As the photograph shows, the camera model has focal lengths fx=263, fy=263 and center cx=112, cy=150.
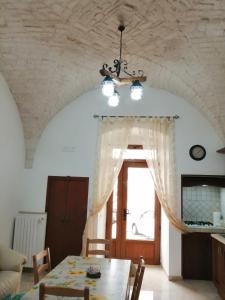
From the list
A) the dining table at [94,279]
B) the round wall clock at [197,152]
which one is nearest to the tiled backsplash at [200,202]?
the round wall clock at [197,152]

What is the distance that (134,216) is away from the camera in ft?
18.8

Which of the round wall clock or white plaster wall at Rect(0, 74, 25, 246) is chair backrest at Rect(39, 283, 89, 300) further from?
the round wall clock

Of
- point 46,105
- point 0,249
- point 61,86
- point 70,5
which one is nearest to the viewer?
point 70,5

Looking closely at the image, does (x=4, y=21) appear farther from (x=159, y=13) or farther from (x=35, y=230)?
(x=35, y=230)

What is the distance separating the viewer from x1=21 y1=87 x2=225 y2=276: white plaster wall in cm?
495

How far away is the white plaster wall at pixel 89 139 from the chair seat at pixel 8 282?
1.81 metres

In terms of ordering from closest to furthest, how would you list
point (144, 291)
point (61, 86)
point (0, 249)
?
point (0, 249) → point (144, 291) → point (61, 86)

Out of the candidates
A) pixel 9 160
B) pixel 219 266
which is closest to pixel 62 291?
pixel 219 266

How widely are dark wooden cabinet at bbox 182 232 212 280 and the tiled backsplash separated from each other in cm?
42

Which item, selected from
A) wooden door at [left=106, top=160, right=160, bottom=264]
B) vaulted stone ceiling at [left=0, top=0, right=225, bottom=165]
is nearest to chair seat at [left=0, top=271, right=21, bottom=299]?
vaulted stone ceiling at [left=0, top=0, right=225, bottom=165]

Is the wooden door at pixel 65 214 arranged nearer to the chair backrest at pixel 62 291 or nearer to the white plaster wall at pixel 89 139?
the white plaster wall at pixel 89 139

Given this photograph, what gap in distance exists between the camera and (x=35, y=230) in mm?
4793

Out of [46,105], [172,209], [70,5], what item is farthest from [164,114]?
[70,5]

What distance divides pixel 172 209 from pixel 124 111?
2.07m
